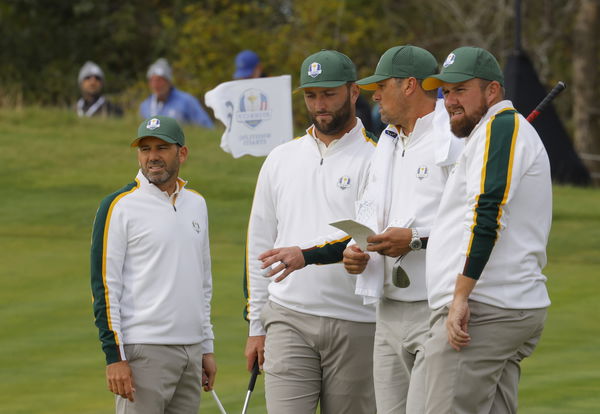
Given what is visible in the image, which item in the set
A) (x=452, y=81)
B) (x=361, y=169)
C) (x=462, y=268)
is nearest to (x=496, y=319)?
(x=462, y=268)

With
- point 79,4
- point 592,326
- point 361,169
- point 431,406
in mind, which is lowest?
point 592,326

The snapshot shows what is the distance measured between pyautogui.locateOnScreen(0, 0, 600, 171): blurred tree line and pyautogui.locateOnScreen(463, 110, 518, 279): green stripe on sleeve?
67.6 ft

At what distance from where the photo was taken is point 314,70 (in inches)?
239

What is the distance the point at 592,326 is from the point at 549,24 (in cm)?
1913

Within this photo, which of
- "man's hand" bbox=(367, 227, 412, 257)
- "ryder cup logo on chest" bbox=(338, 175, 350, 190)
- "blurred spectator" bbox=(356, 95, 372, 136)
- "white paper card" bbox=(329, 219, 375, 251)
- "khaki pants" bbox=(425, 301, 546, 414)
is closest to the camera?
"khaki pants" bbox=(425, 301, 546, 414)

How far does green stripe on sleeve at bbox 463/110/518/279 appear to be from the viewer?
479 centimetres

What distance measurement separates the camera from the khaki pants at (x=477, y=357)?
195 inches

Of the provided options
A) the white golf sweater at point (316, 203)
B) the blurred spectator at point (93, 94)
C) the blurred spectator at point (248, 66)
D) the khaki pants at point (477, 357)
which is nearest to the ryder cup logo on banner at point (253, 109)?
the white golf sweater at point (316, 203)

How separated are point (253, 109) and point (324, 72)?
1756 millimetres

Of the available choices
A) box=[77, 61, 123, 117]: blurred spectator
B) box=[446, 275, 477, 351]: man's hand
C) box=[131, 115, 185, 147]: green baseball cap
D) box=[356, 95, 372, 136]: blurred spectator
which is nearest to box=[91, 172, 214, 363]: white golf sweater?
box=[131, 115, 185, 147]: green baseball cap

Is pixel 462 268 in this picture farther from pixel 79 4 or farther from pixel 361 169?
pixel 79 4

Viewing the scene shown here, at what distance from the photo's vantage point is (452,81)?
5.06 metres

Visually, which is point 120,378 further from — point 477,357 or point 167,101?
point 167,101

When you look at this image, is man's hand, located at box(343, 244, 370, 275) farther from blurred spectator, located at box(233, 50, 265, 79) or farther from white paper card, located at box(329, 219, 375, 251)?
blurred spectator, located at box(233, 50, 265, 79)
